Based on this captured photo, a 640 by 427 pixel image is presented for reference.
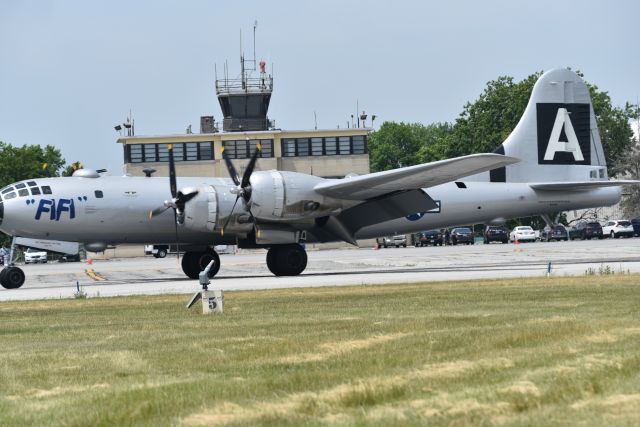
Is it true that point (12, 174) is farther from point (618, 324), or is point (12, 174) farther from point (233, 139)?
point (618, 324)

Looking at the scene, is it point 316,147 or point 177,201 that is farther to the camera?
point 316,147

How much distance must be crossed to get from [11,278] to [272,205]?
923 centimetres

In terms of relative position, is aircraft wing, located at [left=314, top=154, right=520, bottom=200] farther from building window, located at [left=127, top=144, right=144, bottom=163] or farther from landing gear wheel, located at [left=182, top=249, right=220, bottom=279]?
building window, located at [left=127, top=144, right=144, bottom=163]

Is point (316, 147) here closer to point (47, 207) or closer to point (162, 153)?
point (162, 153)

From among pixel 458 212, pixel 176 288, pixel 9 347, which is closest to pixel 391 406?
pixel 9 347

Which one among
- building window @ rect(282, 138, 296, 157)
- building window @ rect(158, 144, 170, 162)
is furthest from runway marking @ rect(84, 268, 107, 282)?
building window @ rect(282, 138, 296, 157)

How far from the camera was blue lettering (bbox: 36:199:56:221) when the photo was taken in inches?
1363

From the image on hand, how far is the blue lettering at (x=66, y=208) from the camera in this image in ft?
115

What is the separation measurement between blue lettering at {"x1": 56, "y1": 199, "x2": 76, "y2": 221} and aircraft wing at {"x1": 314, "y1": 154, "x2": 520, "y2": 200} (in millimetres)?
8401

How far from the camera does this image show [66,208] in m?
35.0

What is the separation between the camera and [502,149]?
142 ft

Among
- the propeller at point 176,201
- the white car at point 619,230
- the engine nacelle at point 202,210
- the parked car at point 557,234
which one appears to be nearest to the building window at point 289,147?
the parked car at point 557,234

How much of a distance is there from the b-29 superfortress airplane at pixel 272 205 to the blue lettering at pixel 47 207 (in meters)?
0.03

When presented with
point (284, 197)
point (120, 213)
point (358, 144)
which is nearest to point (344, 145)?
point (358, 144)
